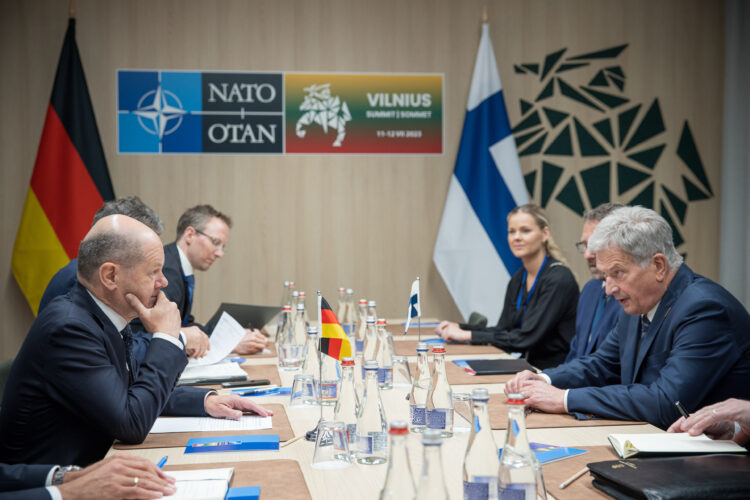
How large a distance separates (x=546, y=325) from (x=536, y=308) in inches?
4.3

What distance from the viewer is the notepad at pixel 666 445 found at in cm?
178

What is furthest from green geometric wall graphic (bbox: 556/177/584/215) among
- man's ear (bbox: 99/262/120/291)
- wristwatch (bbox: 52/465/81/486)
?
wristwatch (bbox: 52/465/81/486)

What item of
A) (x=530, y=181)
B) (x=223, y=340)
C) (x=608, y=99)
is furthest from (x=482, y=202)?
(x=223, y=340)

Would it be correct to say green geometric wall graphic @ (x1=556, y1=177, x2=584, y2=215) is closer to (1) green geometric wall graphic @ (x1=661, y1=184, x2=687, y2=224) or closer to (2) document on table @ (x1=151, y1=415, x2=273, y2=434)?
(1) green geometric wall graphic @ (x1=661, y1=184, x2=687, y2=224)

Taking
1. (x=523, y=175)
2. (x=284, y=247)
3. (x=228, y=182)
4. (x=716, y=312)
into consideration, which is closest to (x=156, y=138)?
(x=228, y=182)

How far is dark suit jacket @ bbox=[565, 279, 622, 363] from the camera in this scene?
327 cm

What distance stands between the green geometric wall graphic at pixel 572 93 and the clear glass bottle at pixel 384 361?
12.2ft

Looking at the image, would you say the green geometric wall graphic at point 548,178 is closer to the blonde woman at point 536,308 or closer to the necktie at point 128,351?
the blonde woman at point 536,308

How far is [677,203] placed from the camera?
5953mm

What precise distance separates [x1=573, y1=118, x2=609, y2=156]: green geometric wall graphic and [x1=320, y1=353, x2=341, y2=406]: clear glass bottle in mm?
3923

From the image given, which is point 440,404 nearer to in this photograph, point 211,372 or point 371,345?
point 371,345

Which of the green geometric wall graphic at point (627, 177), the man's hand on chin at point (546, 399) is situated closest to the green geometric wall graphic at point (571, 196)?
the green geometric wall graphic at point (627, 177)

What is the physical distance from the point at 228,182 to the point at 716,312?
→ 389 cm

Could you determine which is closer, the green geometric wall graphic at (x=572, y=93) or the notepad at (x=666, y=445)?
the notepad at (x=666, y=445)
